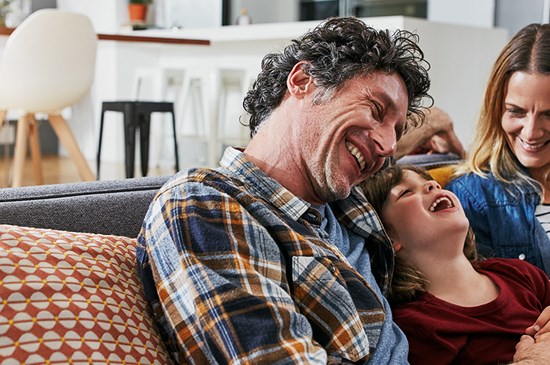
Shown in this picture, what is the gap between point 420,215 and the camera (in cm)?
171

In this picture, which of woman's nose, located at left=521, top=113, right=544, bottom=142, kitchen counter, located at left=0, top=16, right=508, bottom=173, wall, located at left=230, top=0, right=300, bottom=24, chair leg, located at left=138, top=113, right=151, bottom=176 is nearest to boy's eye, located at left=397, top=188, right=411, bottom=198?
woman's nose, located at left=521, top=113, right=544, bottom=142

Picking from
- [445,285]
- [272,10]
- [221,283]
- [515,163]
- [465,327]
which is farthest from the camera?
[272,10]

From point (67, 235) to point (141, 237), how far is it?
4.3 inches

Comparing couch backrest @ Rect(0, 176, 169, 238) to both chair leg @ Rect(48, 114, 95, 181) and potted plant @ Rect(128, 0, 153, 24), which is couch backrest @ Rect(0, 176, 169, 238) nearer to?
chair leg @ Rect(48, 114, 95, 181)

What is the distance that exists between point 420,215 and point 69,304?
790 millimetres

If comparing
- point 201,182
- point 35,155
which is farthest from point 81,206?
point 35,155

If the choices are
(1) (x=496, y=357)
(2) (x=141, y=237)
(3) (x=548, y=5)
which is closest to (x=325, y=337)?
(2) (x=141, y=237)

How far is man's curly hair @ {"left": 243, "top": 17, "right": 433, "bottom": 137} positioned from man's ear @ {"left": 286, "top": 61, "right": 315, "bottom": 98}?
0.4 inches

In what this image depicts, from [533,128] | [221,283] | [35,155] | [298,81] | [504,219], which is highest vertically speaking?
[298,81]

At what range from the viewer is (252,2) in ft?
25.8

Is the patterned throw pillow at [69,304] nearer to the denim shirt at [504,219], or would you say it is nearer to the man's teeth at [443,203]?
the man's teeth at [443,203]

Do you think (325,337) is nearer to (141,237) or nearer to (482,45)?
(141,237)

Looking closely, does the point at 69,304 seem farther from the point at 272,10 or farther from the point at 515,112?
the point at 272,10

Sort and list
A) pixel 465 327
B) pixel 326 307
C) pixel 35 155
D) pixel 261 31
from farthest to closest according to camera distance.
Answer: pixel 261 31
pixel 35 155
pixel 465 327
pixel 326 307
